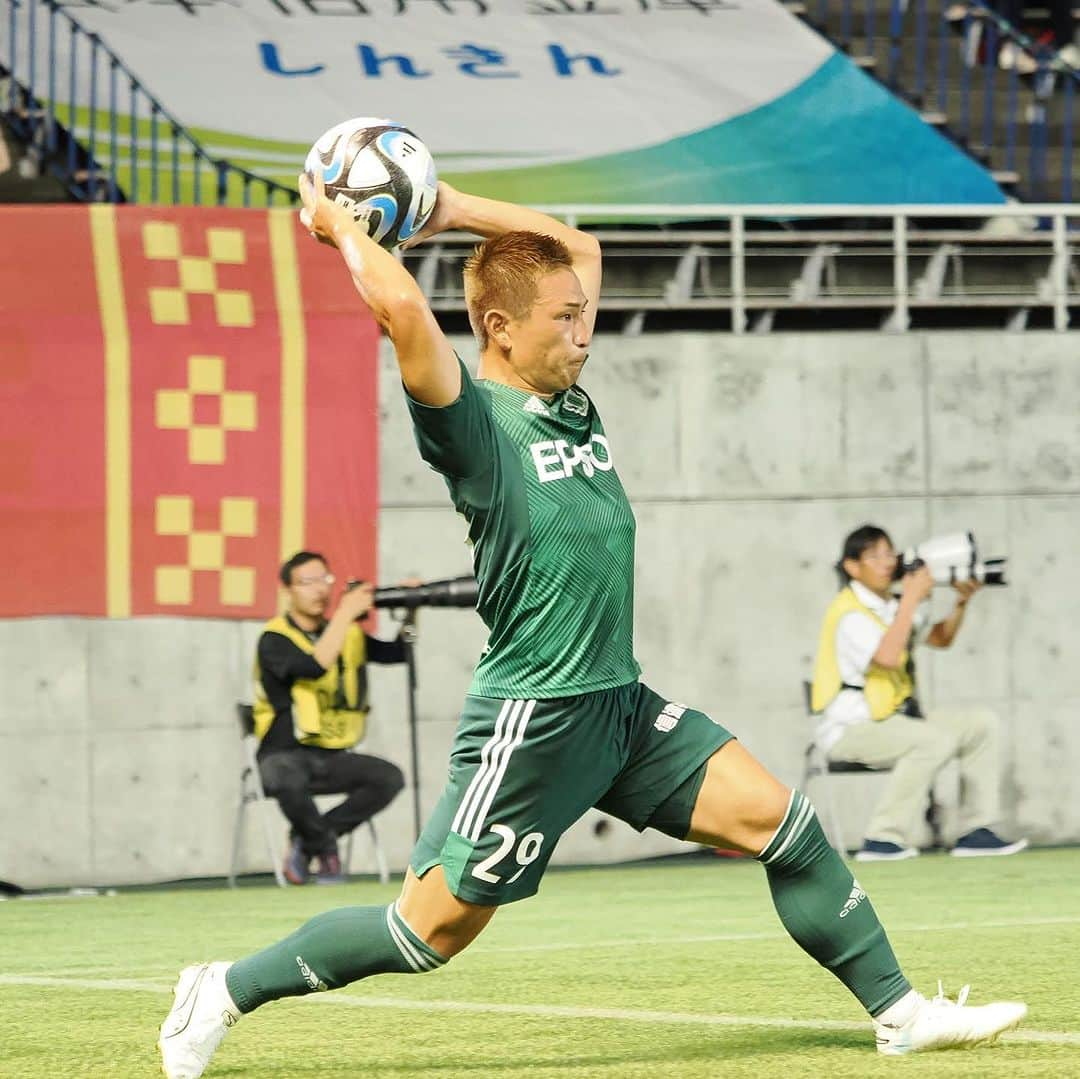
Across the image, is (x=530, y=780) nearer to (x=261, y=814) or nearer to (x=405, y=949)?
(x=405, y=949)

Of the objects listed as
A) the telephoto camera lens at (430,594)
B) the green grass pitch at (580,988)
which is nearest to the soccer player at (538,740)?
the green grass pitch at (580,988)

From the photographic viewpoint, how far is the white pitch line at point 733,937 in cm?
809

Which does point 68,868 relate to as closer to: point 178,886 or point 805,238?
point 178,886

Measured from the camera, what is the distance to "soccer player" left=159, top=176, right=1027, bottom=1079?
4.85 meters

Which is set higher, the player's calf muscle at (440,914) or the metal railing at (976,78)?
the metal railing at (976,78)

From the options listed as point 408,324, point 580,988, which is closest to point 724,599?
point 580,988

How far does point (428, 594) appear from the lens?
11812mm

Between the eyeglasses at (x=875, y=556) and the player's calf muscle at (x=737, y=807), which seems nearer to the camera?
the player's calf muscle at (x=737, y=807)

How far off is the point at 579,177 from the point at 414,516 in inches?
163

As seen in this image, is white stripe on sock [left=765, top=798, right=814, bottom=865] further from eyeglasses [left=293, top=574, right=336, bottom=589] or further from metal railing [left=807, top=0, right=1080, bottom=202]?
metal railing [left=807, top=0, right=1080, bottom=202]

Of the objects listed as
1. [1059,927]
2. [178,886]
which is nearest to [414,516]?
[178,886]

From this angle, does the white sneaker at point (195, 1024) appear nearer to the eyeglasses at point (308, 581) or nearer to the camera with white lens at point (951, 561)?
the eyeglasses at point (308, 581)

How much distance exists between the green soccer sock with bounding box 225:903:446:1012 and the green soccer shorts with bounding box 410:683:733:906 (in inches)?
5.9

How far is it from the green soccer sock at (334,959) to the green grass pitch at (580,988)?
0.78 feet
